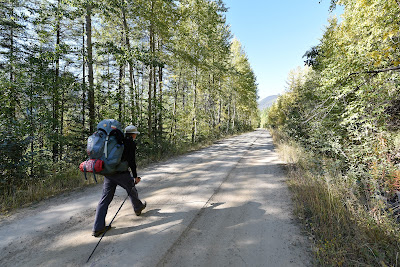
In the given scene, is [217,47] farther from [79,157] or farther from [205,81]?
[79,157]

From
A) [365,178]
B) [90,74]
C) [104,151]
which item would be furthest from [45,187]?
[365,178]

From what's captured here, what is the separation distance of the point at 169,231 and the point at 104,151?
1.76 metres

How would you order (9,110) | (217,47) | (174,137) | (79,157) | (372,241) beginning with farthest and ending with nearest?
(217,47) → (174,137) → (79,157) → (9,110) → (372,241)

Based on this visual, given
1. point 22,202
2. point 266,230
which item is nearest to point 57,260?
point 22,202

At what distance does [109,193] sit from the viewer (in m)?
3.17

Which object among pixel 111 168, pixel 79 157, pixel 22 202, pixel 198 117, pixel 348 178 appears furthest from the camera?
pixel 198 117

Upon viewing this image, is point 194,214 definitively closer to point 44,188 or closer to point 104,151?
point 104,151

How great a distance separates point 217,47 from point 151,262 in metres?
19.4

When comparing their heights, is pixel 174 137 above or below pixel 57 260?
above

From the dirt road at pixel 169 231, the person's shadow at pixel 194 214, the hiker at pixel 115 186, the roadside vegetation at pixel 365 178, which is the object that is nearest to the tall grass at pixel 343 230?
the roadside vegetation at pixel 365 178

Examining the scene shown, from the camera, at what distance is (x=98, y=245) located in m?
2.71

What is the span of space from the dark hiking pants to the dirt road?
24cm

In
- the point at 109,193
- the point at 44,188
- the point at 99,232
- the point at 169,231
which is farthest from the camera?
the point at 44,188

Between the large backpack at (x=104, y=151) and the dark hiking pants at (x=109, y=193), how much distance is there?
29 centimetres
